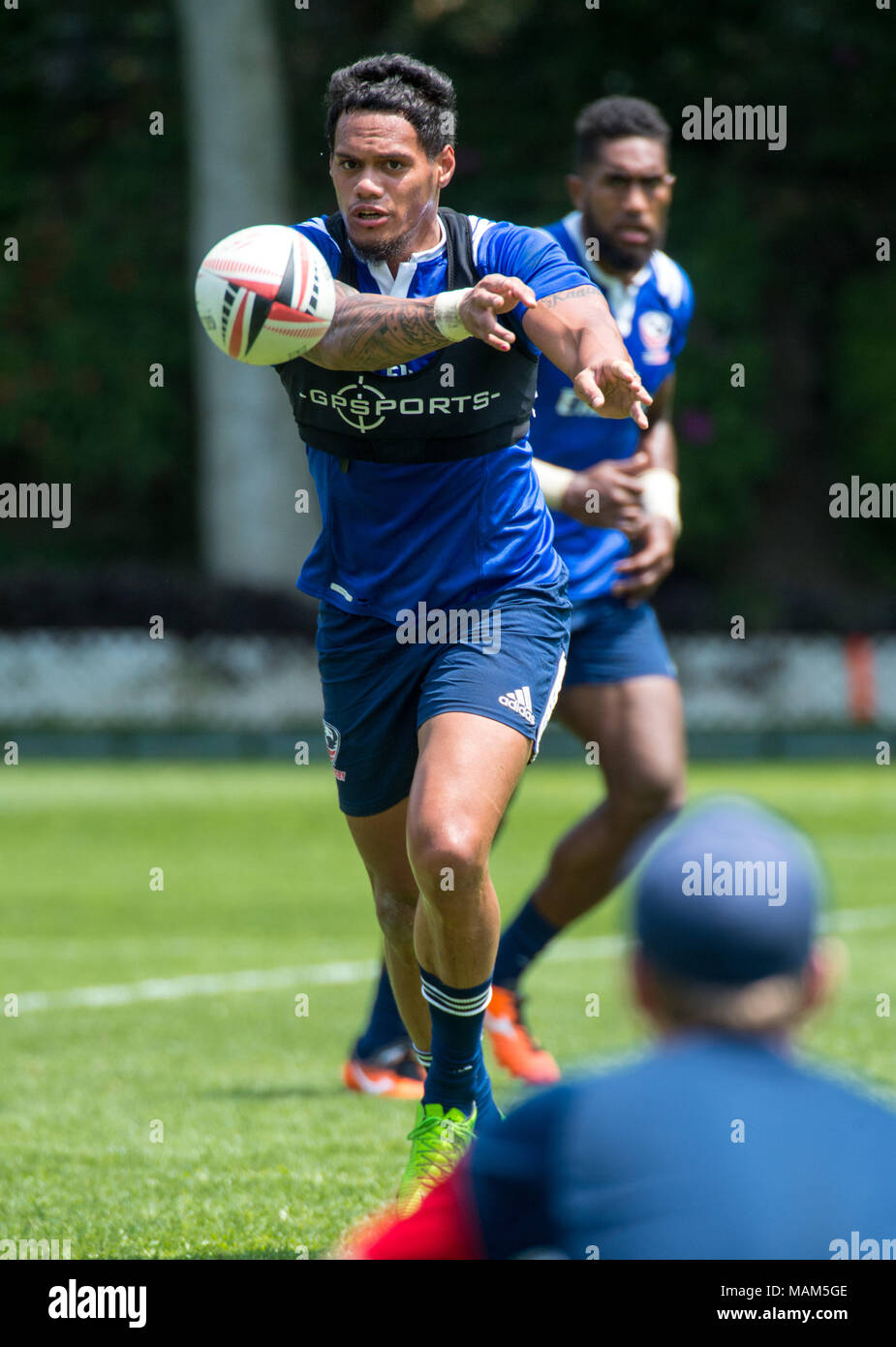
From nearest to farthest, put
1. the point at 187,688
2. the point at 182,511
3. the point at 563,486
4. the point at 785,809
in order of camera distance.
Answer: the point at 563,486 < the point at 785,809 < the point at 187,688 < the point at 182,511

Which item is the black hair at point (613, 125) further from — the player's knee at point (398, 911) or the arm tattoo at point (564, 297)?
the player's knee at point (398, 911)

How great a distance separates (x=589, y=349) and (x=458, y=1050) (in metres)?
1.61

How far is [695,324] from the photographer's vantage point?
24.0m

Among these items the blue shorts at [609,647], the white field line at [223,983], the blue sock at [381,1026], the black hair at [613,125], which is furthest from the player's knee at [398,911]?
the white field line at [223,983]

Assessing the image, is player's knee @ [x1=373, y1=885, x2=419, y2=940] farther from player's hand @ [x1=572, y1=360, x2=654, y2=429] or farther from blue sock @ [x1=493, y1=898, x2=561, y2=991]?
blue sock @ [x1=493, y1=898, x2=561, y2=991]

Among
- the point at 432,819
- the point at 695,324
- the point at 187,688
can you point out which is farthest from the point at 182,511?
the point at 432,819

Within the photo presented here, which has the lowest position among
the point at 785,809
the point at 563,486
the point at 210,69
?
the point at 785,809

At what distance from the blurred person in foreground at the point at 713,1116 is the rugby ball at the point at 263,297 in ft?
7.93

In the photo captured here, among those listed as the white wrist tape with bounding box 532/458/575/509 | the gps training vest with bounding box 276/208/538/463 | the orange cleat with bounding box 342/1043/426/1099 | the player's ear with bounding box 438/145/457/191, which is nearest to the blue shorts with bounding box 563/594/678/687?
the white wrist tape with bounding box 532/458/575/509

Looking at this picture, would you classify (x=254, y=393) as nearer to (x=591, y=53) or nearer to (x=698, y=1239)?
(x=591, y=53)

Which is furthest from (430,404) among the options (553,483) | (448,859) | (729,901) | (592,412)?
(729,901)

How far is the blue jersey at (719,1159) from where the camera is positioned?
193cm

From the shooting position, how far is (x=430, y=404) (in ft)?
14.5
